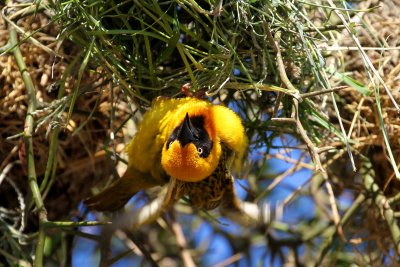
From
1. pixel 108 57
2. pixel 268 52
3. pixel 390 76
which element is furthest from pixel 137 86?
pixel 390 76

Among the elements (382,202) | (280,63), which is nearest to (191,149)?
(280,63)

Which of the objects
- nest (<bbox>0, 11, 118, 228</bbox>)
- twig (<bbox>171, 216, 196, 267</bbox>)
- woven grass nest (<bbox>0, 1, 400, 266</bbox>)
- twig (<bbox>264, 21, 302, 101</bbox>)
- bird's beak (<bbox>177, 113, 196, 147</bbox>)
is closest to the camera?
twig (<bbox>264, 21, 302, 101</bbox>)

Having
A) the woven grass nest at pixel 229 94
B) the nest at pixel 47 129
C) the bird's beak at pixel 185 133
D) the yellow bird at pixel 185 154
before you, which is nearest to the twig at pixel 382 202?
the woven grass nest at pixel 229 94

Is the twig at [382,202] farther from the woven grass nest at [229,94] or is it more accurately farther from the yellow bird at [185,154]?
the yellow bird at [185,154]

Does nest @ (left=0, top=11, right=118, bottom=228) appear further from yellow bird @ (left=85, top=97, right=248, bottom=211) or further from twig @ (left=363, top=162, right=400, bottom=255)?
twig @ (left=363, top=162, right=400, bottom=255)

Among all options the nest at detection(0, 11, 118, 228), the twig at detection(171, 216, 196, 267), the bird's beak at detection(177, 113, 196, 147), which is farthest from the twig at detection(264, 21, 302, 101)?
the twig at detection(171, 216, 196, 267)

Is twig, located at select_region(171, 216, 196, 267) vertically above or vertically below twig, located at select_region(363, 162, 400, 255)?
below

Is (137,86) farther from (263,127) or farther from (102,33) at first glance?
(263,127)

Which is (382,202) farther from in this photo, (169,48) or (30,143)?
(30,143)
